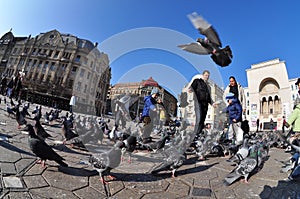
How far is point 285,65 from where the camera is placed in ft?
129

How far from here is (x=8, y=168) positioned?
78.4 inches

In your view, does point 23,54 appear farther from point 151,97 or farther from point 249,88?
point 249,88

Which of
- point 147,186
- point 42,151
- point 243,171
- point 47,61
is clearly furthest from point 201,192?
point 47,61

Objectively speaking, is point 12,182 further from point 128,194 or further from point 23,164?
point 128,194

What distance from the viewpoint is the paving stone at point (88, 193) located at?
183 cm

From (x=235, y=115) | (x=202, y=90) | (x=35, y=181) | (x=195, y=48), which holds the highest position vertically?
(x=195, y=48)

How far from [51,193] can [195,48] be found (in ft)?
12.0

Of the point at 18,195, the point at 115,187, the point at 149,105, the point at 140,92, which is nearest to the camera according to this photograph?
the point at 18,195

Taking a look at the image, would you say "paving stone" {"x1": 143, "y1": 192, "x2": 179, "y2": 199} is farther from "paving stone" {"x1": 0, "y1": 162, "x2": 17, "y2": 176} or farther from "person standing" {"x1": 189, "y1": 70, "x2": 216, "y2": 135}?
"person standing" {"x1": 189, "y1": 70, "x2": 216, "y2": 135}

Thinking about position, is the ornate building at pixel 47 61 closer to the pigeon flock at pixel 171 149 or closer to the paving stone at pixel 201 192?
the pigeon flock at pixel 171 149

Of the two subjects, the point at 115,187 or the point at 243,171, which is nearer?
the point at 115,187

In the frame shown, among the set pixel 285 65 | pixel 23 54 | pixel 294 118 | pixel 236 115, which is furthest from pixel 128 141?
pixel 285 65

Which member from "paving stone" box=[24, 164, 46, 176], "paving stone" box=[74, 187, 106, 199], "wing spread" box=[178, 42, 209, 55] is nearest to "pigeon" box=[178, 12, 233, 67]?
"wing spread" box=[178, 42, 209, 55]

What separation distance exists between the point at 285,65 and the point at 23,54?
6294cm
